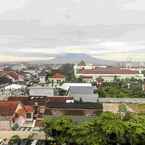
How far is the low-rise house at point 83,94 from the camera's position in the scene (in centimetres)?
2723

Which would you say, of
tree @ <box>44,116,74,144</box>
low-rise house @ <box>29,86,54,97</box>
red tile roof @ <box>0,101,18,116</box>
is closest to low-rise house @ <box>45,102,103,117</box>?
red tile roof @ <box>0,101,18,116</box>

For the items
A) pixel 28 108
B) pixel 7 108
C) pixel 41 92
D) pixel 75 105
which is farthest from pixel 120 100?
pixel 7 108

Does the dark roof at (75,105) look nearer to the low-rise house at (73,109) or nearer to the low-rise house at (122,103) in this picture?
the low-rise house at (73,109)

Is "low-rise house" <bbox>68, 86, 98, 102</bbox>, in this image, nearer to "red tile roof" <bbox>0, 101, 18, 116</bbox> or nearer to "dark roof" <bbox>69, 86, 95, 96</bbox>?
"dark roof" <bbox>69, 86, 95, 96</bbox>

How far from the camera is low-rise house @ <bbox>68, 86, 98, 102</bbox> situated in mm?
27234

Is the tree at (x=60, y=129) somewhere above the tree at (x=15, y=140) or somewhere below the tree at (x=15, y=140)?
above

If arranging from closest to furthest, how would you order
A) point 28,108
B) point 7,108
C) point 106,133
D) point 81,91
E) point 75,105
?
1. point 106,133
2. point 7,108
3. point 75,105
4. point 28,108
5. point 81,91

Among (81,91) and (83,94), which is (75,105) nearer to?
(83,94)

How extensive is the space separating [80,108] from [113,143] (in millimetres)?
8206

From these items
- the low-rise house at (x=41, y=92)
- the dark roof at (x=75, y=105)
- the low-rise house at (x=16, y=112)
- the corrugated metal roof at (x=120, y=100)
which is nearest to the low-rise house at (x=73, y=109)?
the dark roof at (x=75, y=105)

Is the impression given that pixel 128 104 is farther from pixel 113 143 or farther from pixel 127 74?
pixel 127 74

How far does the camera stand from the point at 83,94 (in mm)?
Result: 28516

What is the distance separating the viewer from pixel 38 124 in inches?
807

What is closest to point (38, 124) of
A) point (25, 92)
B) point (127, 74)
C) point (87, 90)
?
point (87, 90)
